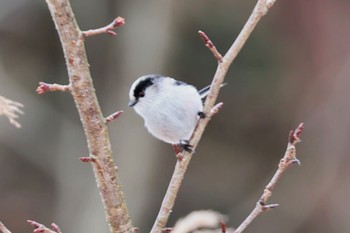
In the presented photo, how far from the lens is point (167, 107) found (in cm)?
166

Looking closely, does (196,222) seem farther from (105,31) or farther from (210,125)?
(210,125)

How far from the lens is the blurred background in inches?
188

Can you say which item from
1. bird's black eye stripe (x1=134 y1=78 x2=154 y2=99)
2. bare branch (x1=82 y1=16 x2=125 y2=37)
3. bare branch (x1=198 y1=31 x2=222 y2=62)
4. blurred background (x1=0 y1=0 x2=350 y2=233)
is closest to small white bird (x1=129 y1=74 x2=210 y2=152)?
bird's black eye stripe (x1=134 y1=78 x2=154 y2=99)

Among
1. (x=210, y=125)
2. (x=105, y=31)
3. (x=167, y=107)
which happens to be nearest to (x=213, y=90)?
(x=105, y=31)

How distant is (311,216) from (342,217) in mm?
231

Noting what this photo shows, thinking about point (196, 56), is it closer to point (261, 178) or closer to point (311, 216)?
point (261, 178)

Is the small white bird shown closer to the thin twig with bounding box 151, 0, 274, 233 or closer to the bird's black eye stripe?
the bird's black eye stripe

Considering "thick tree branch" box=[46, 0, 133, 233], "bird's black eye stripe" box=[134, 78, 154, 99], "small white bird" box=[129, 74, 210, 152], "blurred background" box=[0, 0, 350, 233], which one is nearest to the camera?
"thick tree branch" box=[46, 0, 133, 233]

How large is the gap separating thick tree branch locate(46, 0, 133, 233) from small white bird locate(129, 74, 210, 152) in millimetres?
251

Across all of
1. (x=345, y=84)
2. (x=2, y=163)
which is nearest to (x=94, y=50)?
(x=2, y=163)

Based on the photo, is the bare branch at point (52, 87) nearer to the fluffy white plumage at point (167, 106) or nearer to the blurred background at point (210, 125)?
the fluffy white plumage at point (167, 106)

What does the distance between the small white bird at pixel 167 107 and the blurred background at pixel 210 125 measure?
9.82 feet

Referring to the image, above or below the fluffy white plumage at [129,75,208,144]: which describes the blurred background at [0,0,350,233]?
above

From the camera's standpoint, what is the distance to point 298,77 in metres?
5.11
